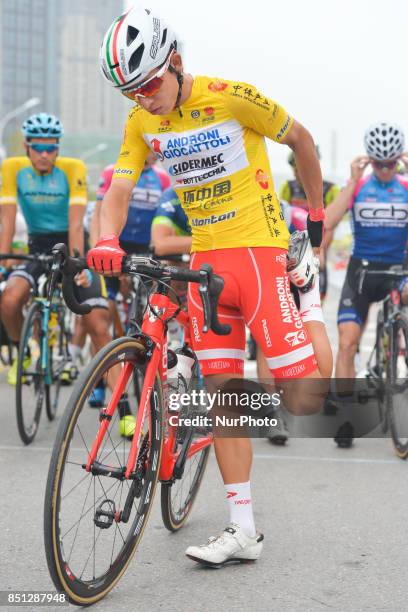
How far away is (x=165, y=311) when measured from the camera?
13.3 ft

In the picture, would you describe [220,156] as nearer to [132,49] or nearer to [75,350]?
[132,49]

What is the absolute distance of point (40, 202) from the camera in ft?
25.3

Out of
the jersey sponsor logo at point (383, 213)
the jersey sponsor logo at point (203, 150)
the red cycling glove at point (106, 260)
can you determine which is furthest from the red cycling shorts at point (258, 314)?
the jersey sponsor logo at point (383, 213)

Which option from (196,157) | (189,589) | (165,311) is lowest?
(189,589)

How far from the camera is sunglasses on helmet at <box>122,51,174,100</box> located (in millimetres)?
3850

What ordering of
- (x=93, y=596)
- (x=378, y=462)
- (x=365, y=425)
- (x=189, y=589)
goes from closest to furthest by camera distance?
(x=93, y=596) < (x=189, y=589) < (x=378, y=462) < (x=365, y=425)

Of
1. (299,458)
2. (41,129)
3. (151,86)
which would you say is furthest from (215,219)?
(41,129)

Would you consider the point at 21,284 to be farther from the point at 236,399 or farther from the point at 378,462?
the point at 236,399

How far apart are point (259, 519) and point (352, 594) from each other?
3.99ft

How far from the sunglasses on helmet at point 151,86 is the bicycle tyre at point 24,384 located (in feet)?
10.3

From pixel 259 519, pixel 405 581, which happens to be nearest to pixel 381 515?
pixel 259 519

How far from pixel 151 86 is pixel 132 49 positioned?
0.65ft

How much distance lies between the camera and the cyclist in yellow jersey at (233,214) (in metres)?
Answer: 4.10

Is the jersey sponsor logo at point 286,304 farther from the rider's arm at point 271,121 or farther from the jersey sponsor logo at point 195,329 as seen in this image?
the rider's arm at point 271,121
